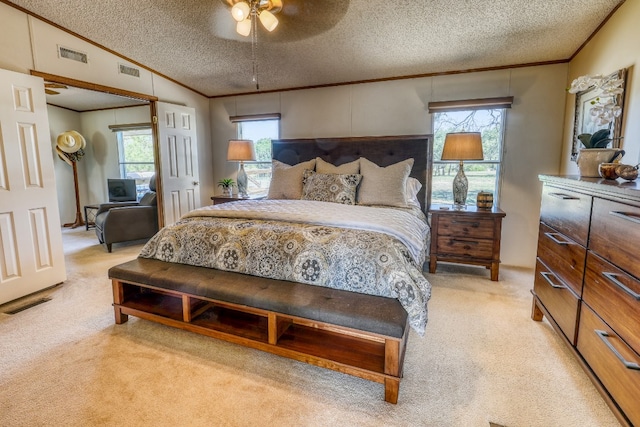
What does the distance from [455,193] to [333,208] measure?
1.62 metres

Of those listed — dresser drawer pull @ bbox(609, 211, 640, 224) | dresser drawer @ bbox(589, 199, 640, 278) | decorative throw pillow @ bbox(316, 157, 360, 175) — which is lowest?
dresser drawer @ bbox(589, 199, 640, 278)

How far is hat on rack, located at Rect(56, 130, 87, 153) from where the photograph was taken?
18.3 ft

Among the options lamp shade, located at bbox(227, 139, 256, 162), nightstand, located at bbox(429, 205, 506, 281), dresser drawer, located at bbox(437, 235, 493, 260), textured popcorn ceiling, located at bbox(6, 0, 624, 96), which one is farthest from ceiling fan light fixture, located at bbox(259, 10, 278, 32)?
dresser drawer, located at bbox(437, 235, 493, 260)

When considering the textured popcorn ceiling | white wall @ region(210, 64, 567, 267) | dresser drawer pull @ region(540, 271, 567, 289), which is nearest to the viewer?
dresser drawer pull @ region(540, 271, 567, 289)

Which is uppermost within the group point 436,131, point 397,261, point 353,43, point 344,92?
point 353,43


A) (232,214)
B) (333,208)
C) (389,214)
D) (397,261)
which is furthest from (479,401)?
(232,214)

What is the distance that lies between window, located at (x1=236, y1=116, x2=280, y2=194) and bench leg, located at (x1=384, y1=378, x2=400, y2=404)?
3412 millimetres

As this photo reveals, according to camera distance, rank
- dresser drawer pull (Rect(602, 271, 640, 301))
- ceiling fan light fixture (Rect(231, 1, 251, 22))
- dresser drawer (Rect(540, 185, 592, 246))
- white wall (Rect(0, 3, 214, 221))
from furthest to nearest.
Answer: white wall (Rect(0, 3, 214, 221)) < ceiling fan light fixture (Rect(231, 1, 251, 22)) < dresser drawer (Rect(540, 185, 592, 246)) < dresser drawer pull (Rect(602, 271, 640, 301))

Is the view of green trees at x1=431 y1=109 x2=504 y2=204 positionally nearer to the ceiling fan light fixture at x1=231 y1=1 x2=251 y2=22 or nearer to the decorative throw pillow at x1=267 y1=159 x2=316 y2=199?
the decorative throw pillow at x1=267 y1=159 x2=316 y2=199

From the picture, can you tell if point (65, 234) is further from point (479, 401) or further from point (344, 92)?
point (479, 401)

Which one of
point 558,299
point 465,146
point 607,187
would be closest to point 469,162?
point 465,146

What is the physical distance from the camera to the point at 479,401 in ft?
5.18

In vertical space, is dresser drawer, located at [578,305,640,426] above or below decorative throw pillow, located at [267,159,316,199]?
below

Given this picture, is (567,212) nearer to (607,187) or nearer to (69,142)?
(607,187)
